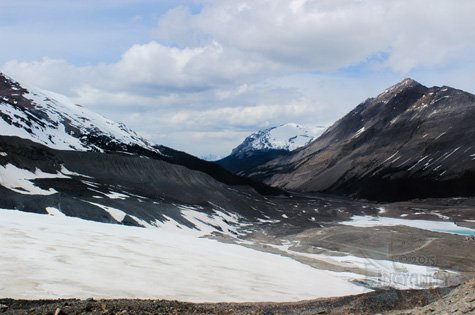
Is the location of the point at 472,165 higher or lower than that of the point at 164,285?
higher

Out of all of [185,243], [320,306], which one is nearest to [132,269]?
[320,306]

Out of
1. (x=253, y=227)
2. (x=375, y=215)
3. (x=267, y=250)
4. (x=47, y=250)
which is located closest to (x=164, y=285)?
(x=47, y=250)

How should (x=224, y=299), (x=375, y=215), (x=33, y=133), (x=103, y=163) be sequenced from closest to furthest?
(x=224, y=299), (x=103, y=163), (x=375, y=215), (x=33, y=133)

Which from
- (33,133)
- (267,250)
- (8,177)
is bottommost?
(267,250)

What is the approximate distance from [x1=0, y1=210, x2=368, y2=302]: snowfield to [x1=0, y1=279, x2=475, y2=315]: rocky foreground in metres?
5.29

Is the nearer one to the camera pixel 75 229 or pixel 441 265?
pixel 75 229

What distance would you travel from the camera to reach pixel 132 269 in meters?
31.1

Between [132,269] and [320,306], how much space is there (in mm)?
14880

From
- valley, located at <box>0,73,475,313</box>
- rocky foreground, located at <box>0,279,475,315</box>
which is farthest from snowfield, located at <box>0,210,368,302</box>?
rocky foreground, located at <box>0,279,475,315</box>

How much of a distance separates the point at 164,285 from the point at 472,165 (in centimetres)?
18499

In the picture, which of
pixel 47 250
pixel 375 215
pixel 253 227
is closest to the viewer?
pixel 47 250

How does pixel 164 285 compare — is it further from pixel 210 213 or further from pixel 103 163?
pixel 103 163

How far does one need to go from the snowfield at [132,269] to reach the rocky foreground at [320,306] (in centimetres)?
529

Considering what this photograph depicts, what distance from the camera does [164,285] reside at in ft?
89.5
